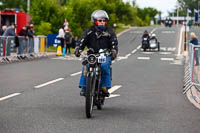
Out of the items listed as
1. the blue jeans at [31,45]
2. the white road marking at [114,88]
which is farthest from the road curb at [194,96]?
the blue jeans at [31,45]

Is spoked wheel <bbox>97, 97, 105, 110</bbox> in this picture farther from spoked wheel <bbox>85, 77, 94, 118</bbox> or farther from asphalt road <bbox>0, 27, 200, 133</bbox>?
spoked wheel <bbox>85, 77, 94, 118</bbox>

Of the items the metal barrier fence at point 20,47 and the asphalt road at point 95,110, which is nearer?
the asphalt road at point 95,110

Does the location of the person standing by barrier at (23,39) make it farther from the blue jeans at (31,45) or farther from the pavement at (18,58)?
the blue jeans at (31,45)

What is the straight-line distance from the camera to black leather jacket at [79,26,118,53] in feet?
29.8

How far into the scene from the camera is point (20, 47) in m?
25.6

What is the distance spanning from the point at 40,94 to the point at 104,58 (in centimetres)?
341

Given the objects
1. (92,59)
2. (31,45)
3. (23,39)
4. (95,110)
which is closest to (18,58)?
(23,39)

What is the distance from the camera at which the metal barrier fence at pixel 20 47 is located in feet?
77.9

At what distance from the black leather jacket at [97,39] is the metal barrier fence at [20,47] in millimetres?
14669

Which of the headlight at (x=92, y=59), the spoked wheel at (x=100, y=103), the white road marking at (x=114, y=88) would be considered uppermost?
the headlight at (x=92, y=59)

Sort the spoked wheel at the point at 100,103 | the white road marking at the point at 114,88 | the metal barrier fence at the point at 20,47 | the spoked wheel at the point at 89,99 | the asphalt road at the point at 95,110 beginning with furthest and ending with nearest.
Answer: the metal barrier fence at the point at 20,47, the white road marking at the point at 114,88, the spoked wheel at the point at 100,103, the spoked wheel at the point at 89,99, the asphalt road at the point at 95,110

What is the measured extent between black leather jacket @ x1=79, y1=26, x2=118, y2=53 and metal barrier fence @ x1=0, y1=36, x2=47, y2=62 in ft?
48.1

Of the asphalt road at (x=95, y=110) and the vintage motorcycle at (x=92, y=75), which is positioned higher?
the vintage motorcycle at (x=92, y=75)

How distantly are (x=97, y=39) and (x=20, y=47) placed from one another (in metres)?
16.9
